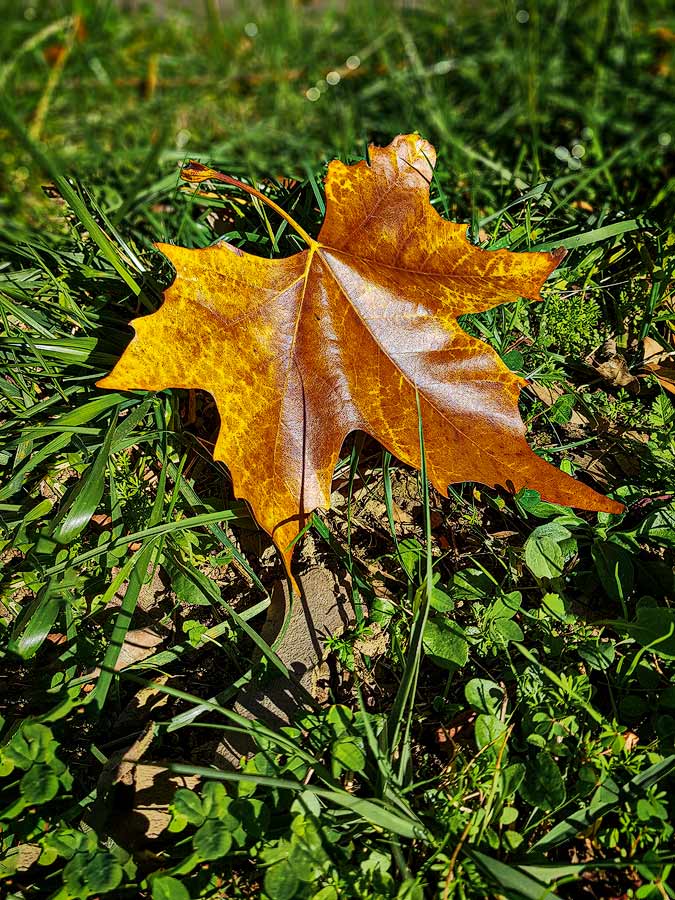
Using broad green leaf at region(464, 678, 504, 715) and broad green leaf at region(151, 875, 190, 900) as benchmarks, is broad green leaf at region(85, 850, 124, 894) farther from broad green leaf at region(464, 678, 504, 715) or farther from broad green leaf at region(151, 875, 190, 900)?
broad green leaf at region(464, 678, 504, 715)

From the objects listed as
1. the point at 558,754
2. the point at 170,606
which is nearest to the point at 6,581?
the point at 170,606

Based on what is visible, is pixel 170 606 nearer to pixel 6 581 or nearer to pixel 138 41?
pixel 6 581

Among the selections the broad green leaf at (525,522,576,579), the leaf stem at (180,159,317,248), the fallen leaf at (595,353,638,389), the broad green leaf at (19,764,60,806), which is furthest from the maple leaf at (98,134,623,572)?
the broad green leaf at (19,764,60,806)

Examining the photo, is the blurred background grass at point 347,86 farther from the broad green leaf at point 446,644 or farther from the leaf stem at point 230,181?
the broad green leaf at point 446,644

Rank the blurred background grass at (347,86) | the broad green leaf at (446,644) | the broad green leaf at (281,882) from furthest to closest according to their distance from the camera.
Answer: the blurred background grass at (347,86), the broad green leaf at (446,644), the broad green leaf at (281,882)

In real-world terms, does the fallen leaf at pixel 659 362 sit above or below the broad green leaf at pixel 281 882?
above

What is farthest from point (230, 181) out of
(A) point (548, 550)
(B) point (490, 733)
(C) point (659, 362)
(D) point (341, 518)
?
(B) point (490, 733)

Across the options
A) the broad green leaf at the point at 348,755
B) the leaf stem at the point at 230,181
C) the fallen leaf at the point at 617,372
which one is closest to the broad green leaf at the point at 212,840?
the broad green leaf at the point at 348,755
